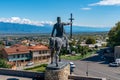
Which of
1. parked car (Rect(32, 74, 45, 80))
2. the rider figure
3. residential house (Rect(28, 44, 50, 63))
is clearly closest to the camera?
the rider figure

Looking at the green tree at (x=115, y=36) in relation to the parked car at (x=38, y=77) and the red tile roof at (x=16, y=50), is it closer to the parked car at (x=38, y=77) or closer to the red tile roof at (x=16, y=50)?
the red tile roof at (x=16, y=50)

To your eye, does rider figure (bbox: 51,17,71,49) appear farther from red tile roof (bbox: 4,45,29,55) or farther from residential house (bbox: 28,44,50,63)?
residential house (bbox: 28,44,50,63)

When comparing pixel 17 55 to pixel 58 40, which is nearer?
pixel 58 40

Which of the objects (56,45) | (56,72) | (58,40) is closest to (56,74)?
(56,72)

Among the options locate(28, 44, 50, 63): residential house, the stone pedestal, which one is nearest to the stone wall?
the stone pedestal

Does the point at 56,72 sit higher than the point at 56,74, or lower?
higher

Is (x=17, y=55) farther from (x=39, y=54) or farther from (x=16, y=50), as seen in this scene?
(x=39, y=54)

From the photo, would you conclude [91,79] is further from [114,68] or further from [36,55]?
[36,55]

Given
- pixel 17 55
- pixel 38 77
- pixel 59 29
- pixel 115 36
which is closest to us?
pixel 59 29

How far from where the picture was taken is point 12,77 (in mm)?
18172

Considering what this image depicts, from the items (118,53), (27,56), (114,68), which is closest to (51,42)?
(114,68)

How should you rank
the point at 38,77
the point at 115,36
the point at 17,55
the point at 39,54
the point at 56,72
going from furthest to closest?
the point at 39,54
the point at 115,36
the point at 17,55
the point at 38,77
the point at 56,72

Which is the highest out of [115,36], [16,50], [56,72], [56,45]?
[56,45]

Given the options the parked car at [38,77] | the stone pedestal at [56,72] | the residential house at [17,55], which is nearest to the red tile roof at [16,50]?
the residential house at [17,55]
